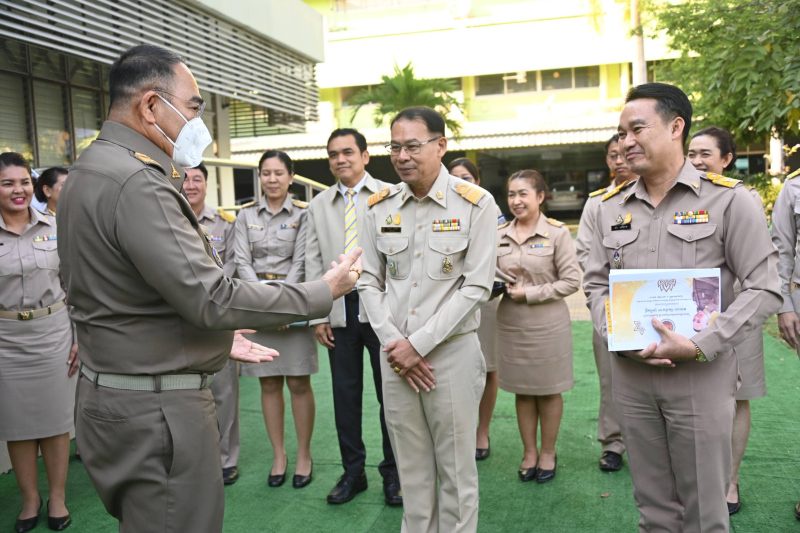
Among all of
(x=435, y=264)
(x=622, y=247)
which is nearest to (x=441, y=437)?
(x=435, y=264)

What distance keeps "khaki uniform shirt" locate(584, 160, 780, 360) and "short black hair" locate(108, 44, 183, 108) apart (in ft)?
5.57

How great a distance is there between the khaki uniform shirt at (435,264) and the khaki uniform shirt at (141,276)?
940 mm

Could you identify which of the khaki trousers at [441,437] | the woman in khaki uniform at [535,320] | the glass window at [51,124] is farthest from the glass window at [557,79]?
the khaki trousers at [441,437]

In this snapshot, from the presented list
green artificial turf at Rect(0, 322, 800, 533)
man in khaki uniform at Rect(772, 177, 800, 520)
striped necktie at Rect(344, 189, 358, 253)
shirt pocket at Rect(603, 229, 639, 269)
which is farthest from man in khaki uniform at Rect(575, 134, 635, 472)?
shirt pocket at Rect(603, 229, 639, 269)

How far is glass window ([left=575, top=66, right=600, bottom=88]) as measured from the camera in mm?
23847

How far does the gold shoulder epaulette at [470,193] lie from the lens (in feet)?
10.3

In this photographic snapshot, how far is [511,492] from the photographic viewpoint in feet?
13.2

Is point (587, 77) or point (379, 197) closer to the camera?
point (379, 197)

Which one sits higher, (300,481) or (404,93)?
(404,93)

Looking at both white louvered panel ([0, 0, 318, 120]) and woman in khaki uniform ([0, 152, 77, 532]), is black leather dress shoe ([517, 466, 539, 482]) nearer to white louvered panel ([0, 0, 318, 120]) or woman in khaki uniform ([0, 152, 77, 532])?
woman in khaki uniform ([0, 152, 77, 532])

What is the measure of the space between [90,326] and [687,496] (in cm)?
210

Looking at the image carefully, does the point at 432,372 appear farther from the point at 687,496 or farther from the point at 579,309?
the point at 579,309

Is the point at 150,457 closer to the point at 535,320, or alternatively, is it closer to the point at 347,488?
the point at 347,488

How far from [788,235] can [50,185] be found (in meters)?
4.34
